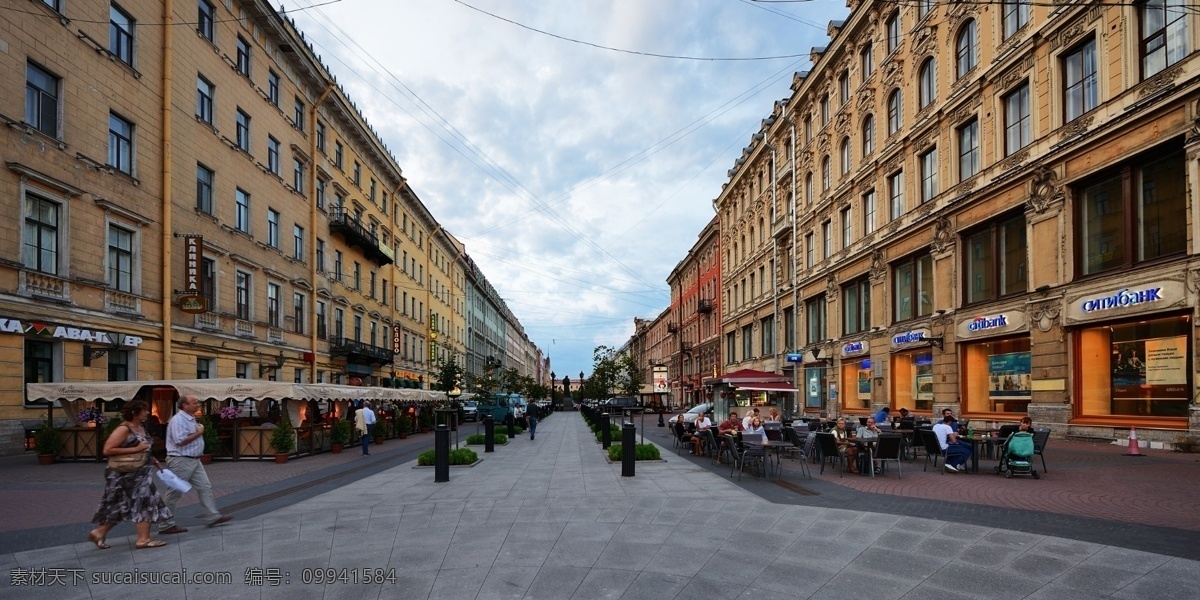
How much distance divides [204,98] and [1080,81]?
28.0m

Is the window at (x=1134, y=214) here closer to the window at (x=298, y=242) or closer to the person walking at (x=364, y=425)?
the person walking at (x=364, y=425)

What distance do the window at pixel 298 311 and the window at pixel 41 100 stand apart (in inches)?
627

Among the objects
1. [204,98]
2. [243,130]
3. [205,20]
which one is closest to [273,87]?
[243,130]

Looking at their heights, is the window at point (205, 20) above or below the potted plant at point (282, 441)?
above

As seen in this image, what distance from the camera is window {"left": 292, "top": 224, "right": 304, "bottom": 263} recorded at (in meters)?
34.9

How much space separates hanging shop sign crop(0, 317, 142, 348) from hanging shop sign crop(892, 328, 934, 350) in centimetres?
2545

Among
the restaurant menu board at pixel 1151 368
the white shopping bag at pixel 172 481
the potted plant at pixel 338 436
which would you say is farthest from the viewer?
the potted plant at pixel 338 436

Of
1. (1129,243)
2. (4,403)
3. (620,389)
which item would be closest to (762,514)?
(1129,243)

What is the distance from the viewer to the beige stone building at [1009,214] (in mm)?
16484

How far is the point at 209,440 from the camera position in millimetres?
18812

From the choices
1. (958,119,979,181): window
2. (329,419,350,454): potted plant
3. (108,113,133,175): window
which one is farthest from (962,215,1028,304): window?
(108,113,133,175): window

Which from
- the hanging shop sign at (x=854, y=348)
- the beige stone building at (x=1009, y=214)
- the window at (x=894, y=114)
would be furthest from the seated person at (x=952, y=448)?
the window at (x=894, y=114)

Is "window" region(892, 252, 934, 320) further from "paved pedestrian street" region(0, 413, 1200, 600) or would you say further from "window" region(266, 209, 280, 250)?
"window" region(266, 209, 280, 250)

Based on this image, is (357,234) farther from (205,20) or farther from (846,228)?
(846,228)
